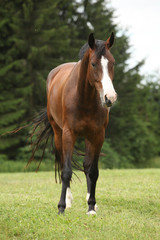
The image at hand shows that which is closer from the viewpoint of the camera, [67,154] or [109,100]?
[109,100]

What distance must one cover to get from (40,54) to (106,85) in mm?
17926

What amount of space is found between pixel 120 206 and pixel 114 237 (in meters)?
2.07

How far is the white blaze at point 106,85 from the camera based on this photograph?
171 inches

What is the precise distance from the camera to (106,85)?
4477mm

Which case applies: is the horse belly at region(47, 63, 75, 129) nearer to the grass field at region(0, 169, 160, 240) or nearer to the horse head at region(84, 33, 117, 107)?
the horse head at region(84, 33, 117, 107)

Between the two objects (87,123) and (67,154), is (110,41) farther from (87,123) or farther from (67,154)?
(67,154)

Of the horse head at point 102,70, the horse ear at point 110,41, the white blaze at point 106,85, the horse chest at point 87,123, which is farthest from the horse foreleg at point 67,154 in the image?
the horse ear at point 110,41

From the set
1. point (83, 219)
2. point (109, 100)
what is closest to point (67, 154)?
point (83, 219)

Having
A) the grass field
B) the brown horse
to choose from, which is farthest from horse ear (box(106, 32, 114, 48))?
the grass field

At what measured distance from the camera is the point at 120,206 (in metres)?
6.16

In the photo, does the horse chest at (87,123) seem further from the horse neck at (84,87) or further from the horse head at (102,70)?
the horse head at (102,70)

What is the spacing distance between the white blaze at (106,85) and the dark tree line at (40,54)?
1559 centimetres

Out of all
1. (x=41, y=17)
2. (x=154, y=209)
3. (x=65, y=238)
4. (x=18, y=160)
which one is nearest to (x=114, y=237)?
(x=65, y=238)

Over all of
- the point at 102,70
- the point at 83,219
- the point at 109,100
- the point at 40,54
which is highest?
the point at 40,54
